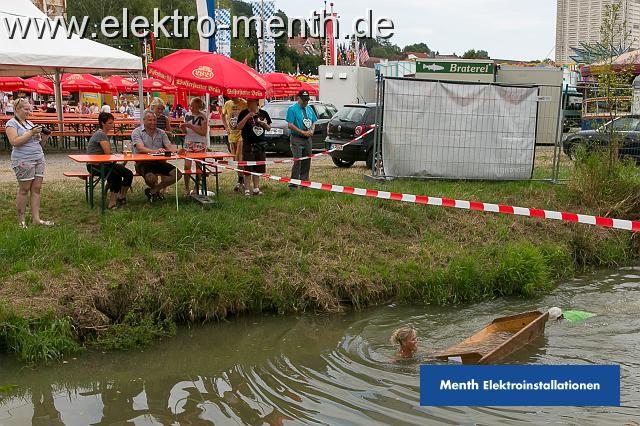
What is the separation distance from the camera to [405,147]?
41.8 feet

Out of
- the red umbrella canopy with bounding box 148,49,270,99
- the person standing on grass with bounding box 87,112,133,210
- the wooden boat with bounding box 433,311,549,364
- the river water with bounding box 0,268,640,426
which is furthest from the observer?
the red umbrella canopy with bounding box 148,49,270,99

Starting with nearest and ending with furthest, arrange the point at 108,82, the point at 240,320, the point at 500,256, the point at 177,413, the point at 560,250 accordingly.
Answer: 1. the point at 177,413
2. the point at 240,320
3. the point at 500,256
4. the point at 560,250
5. the point at 108,82

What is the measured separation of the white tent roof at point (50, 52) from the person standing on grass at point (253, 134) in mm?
8621

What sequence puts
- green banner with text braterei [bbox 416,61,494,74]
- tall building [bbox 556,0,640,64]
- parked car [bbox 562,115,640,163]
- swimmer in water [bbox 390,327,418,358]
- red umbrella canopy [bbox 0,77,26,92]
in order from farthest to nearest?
red umbrella canopy [bbox 0,77,26,92] < green banner with text braterei [bbox 416,61,494,74] < tall building [bbox 556,0,640,64] < parked car [bbox 562,115,640,163] < swimmer in water [bbox 390,327,418,358]

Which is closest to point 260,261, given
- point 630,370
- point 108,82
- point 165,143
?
point 165,143

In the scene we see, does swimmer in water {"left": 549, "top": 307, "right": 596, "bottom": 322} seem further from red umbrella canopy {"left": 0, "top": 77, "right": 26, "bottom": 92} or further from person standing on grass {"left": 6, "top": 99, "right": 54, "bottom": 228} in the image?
red umbrella canopy {"left": 0, "top": 77, "right": 26, "bottom": 92}

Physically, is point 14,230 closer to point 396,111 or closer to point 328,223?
point 328,223

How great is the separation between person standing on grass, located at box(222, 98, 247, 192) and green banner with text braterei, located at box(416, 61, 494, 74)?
9.72 m

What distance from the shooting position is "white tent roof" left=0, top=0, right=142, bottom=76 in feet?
56.6

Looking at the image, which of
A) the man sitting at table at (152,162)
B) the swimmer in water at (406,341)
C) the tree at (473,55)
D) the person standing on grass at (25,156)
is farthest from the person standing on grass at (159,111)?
the tree at (473,55)

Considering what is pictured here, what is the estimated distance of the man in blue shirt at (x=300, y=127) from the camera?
11.8 meters

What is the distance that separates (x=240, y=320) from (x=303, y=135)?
4507 millimetres

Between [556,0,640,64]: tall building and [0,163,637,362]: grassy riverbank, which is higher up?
[556,0,640,64]: tall building

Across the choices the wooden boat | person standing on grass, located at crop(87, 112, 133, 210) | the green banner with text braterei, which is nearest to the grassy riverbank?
person standing on grass, located at crop(87, 112, 133, 210)
